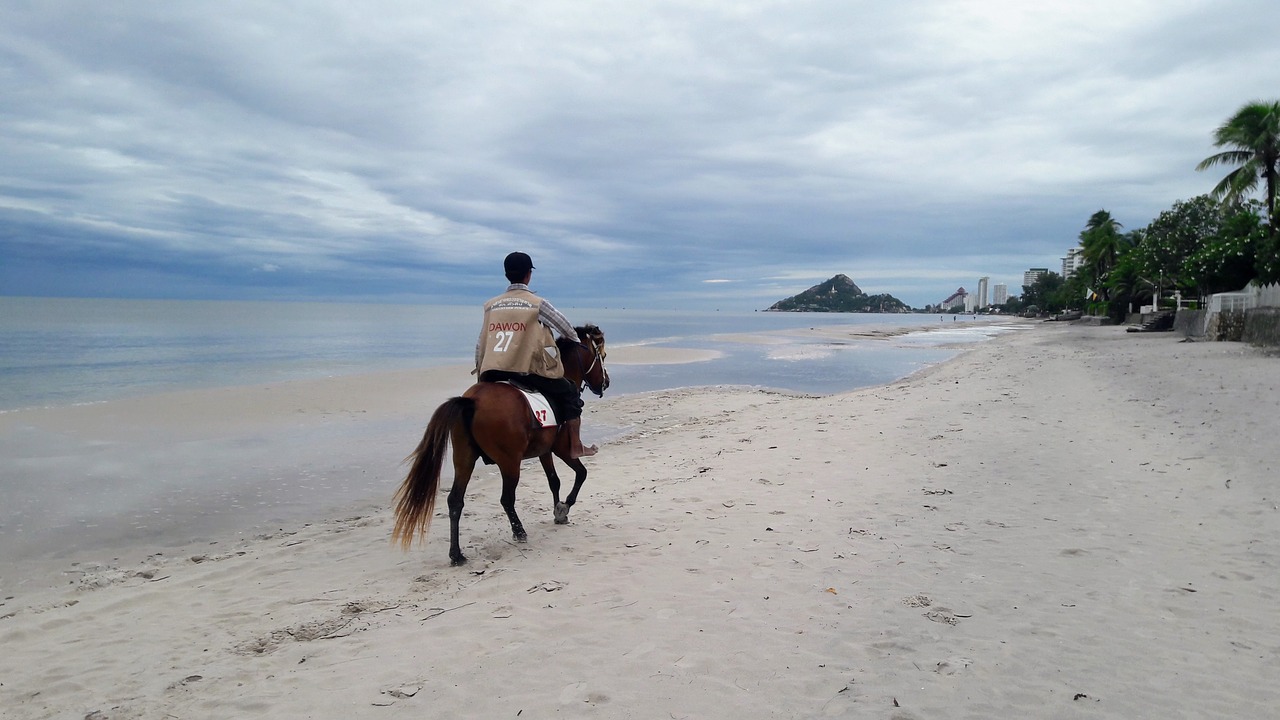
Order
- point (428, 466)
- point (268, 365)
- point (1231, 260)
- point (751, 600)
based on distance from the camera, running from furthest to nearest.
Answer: point (1231, 260)
point (268, 365)
point (428, 466)
point (751, 600)

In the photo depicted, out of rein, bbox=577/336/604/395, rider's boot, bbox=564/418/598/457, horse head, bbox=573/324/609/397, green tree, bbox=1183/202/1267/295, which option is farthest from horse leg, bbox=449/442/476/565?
green tree, bbox=1183/202/1267/295

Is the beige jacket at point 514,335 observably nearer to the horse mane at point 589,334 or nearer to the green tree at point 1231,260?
the horse mane at point 589,334

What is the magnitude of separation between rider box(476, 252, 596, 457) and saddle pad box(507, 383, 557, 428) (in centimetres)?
10

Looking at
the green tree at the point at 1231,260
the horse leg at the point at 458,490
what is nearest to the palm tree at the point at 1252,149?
the green tree at the point at 1231,260

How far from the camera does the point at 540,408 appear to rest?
5.86 m

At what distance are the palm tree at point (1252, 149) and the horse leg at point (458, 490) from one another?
42262 millimetres

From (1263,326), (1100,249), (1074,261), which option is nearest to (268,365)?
(1263,326)

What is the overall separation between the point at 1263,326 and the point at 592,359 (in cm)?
2536

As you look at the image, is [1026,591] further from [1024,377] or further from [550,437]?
[1024,377]

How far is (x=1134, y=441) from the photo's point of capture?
881cm

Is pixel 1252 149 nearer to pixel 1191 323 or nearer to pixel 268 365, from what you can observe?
pixel 1191 323

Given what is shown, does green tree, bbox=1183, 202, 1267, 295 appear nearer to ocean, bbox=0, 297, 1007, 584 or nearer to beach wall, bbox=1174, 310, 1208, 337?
beach wall, bbox=1174, 310, 1208, 337

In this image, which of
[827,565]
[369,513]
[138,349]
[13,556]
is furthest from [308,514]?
[138,349]

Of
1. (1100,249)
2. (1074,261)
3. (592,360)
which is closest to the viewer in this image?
(592,360)
